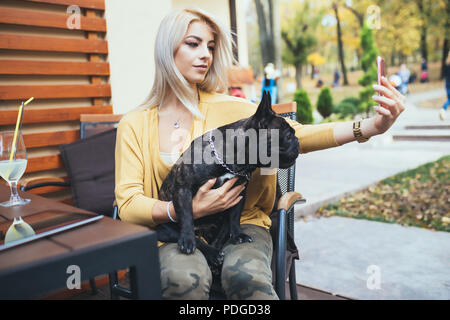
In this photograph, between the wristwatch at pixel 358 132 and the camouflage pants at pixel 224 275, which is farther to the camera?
the wristwatch at pixel 358 132

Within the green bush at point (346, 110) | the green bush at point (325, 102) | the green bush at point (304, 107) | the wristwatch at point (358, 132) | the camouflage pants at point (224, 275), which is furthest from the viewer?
the green bush at point (346, 110)

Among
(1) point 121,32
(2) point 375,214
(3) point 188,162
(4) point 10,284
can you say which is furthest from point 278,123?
(2) point 375,214

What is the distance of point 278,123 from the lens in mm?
1637

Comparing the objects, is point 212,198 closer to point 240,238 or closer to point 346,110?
point 240,238

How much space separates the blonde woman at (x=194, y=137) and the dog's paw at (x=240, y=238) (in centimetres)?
3

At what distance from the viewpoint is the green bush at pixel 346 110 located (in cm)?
1394

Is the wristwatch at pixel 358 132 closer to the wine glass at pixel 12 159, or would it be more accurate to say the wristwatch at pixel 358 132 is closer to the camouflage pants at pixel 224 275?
the camouflage pants at pixel 224 275

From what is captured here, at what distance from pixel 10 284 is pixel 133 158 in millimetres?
1112

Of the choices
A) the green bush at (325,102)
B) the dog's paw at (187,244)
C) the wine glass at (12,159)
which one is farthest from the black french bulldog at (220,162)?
the green bush at (325,102)

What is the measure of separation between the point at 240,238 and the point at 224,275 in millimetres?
227

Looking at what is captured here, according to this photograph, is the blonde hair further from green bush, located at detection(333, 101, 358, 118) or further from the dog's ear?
green bush, located at detection(333, 101, 358, 118)

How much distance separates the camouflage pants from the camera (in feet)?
4.83

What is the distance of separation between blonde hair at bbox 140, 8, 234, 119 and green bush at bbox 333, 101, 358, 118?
12.4 metres

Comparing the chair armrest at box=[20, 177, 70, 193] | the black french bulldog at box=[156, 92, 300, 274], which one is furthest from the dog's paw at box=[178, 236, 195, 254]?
the chair armrest at box=[20, 177, 70, 193]
